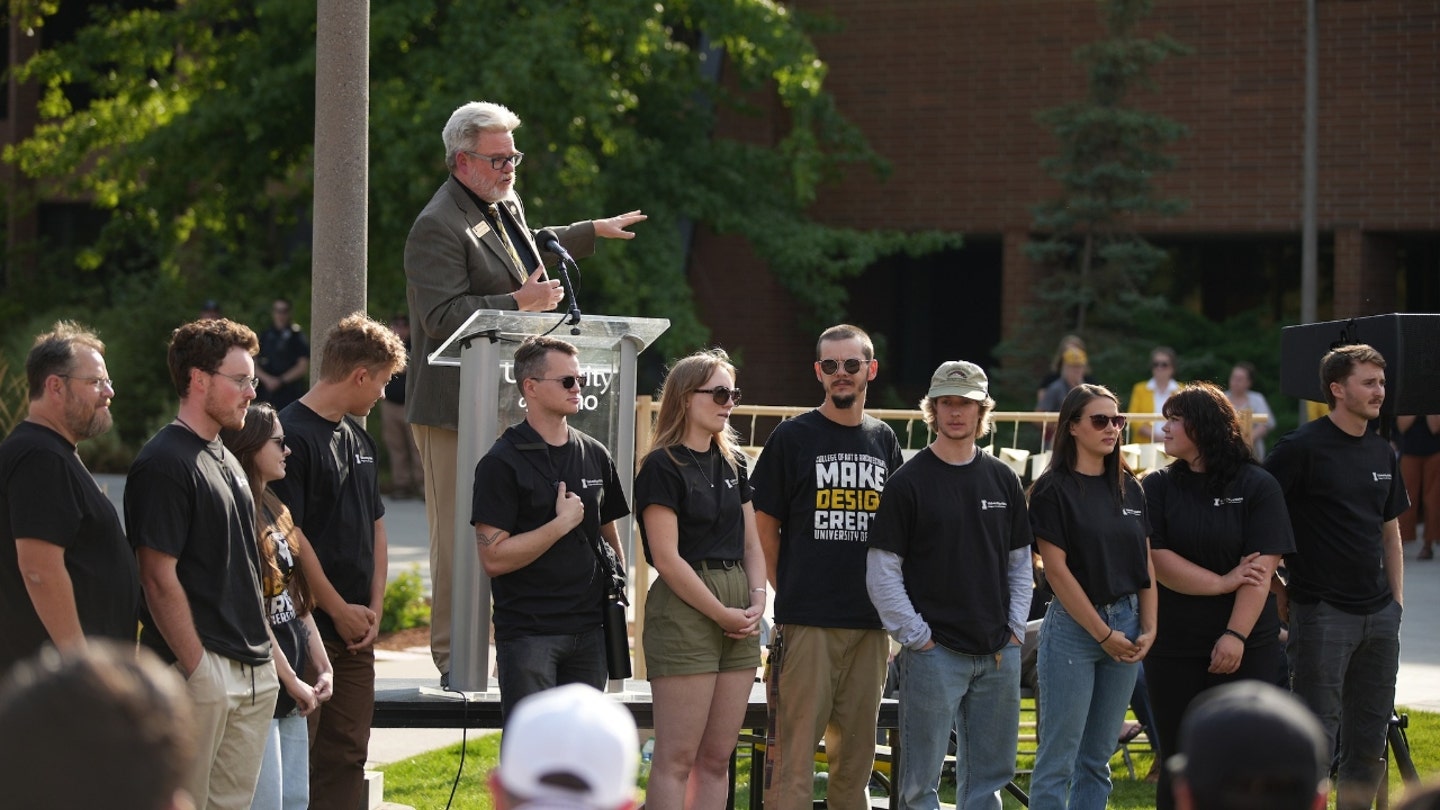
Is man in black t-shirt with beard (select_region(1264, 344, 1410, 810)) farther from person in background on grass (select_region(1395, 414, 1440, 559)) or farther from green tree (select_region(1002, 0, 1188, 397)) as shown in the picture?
green tree (select_region(1002, 0, 1188, 397))

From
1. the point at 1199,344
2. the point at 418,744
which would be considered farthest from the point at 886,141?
the point at 418,744

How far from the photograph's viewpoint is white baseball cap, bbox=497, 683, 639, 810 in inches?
100

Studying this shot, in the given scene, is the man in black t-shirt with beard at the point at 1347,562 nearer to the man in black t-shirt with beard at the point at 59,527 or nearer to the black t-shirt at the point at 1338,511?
the black t-shirt at the point at 1338,511

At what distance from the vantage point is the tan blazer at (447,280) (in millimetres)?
6266

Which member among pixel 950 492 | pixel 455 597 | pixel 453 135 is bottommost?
pixel 455 597

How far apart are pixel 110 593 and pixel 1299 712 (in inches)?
131

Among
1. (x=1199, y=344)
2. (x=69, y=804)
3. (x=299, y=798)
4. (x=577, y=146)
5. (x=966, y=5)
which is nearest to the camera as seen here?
(x=69, y=804)

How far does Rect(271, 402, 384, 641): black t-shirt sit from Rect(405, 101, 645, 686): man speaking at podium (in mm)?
562

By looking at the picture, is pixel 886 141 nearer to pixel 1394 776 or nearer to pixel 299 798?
pixel 1394 776

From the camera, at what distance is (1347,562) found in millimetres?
6938

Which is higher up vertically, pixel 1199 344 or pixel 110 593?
pixel 1199 344

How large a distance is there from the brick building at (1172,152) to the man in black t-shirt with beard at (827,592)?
1511 cm

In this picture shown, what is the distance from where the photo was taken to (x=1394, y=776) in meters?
8.26

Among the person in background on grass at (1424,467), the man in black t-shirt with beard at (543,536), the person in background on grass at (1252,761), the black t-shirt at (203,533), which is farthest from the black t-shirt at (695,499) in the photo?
the person in background on grass at (1424,467)
